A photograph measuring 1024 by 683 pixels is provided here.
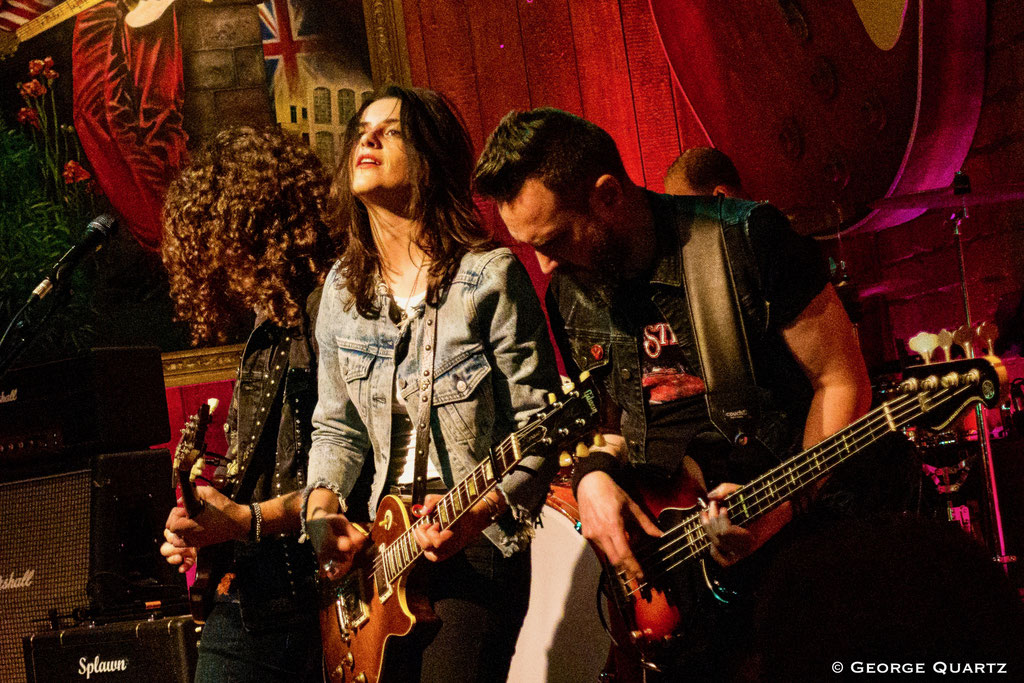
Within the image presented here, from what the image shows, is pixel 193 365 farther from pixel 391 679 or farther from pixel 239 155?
pixel 391 679

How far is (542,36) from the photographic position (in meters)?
5.18

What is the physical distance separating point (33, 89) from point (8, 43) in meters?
0.36

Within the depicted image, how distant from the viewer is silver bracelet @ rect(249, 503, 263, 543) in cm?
240

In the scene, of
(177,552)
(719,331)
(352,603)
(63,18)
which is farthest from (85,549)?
(63,18)

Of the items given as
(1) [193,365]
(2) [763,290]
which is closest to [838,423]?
(2) [763,290]

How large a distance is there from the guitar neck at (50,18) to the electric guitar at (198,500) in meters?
4.30

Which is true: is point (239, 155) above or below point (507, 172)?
above

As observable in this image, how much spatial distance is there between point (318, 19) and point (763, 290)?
4.14 meters

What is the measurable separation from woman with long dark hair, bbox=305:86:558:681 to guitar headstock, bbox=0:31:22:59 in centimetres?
443

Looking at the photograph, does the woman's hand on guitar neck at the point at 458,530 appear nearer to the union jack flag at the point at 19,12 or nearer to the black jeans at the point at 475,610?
the black jeans at the point at 475,610

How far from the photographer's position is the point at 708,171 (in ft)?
12.5

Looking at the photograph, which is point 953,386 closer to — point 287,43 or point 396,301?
point 396,301

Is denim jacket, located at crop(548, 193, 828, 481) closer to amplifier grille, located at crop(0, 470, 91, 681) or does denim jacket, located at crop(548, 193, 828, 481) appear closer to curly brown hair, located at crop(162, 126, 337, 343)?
curly brown hair, located at crop(162, 126, 337, 343)

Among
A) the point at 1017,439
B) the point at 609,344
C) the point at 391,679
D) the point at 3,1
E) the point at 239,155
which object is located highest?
the point at 3,1
